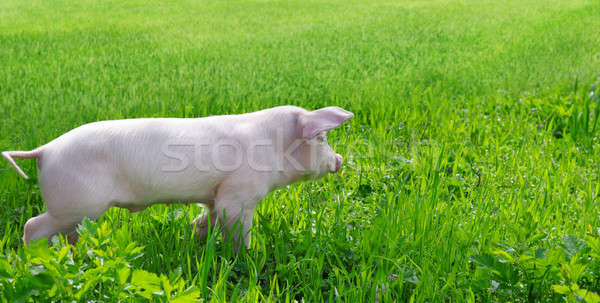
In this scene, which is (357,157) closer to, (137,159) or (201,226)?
(201,226)

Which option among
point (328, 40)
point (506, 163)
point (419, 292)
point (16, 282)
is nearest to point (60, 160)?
point (16, 282)

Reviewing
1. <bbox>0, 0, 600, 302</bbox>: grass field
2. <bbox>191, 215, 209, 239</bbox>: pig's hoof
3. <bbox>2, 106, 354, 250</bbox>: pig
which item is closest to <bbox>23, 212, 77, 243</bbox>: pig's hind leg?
<bbox>2, 106, 354, 250</bbox>: pig

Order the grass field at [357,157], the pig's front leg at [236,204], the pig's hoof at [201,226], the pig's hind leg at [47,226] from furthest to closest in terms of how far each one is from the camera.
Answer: the pig's hoof at [201,226]
the pig's front leg at [236,204]
the pig's hind leg at [47,226]
the grass field at [357,157]

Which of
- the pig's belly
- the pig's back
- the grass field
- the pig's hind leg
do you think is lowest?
the grass field

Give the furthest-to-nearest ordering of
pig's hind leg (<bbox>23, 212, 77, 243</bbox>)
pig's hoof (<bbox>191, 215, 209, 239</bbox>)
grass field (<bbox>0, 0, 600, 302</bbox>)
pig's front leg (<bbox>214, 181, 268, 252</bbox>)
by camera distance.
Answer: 1. pig's hoof (<bbox>191, 215, 209, 239</bbox>)
2. pig's front leg (<bbox>214, 181, 268, 252</bbox>)
3. pig's hind leg (<bbox>23, 212, 77, 243</bbox>)
4. grass field (<bbox>0, 0, 600, 302</bbox>)

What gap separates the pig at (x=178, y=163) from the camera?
207cm

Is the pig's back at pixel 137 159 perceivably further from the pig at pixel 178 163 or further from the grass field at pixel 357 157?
the grass field at pixel 357 157

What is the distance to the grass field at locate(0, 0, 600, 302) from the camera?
78.1 inches

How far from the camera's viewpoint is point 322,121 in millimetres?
2266

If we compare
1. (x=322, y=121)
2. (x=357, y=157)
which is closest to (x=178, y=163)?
(x=322, y=121)

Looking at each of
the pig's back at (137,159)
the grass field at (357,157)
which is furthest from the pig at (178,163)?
the grass field at (357,157)

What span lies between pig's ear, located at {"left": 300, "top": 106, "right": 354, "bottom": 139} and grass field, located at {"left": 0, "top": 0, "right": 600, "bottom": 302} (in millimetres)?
465

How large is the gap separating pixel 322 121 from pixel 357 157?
1.51 m

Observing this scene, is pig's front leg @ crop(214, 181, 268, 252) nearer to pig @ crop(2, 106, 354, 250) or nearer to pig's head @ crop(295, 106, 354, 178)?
pig @ crop(2, 106, 354, 250)
